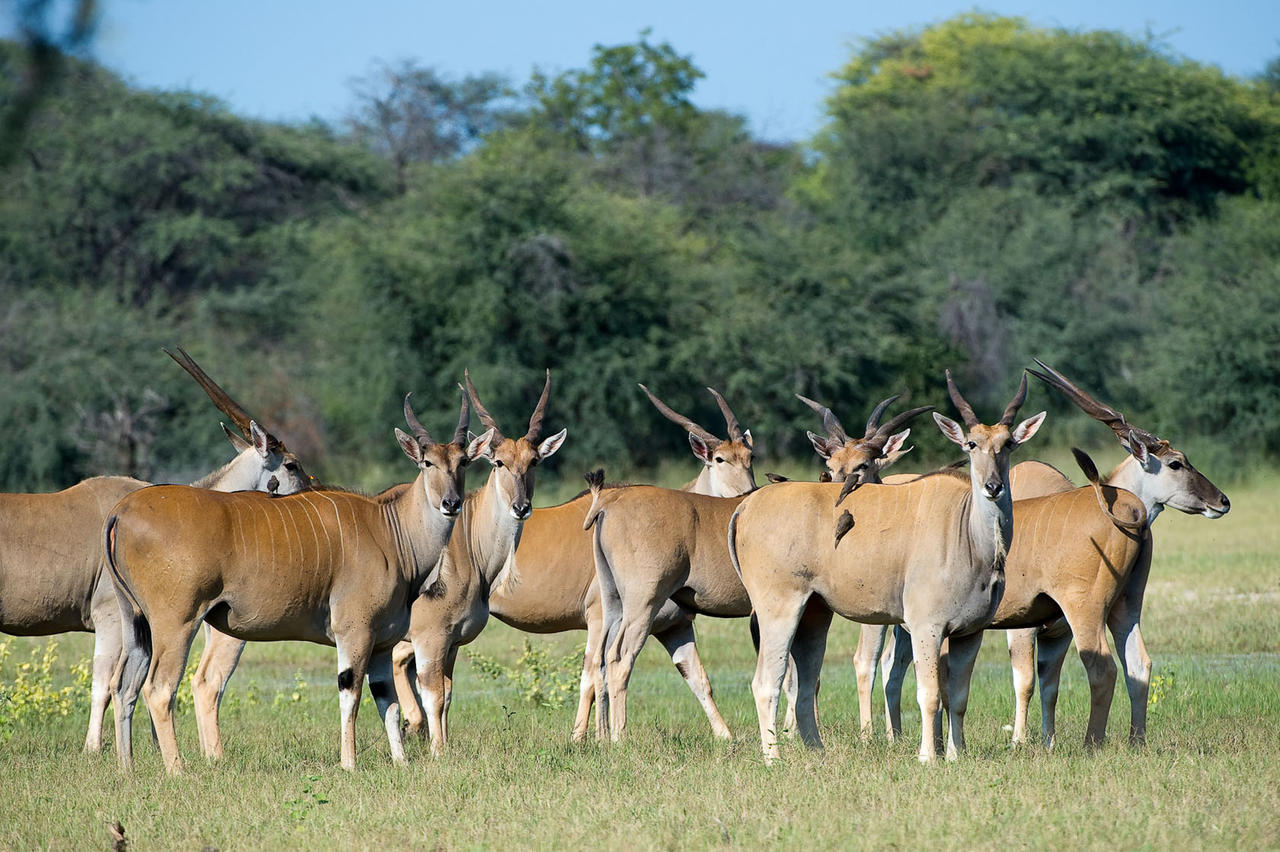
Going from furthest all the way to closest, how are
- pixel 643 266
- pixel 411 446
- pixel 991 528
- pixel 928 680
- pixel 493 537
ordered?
pixel 643 266
pixel 493 537
pixel 411 446
pixel 991 528
pixel 928 680

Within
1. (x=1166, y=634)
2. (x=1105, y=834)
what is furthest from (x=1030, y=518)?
(x=1166, y=634)

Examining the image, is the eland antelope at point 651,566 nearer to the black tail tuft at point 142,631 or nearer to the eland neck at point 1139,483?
the eland neck at point 1139,483

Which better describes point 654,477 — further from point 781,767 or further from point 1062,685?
point 781,767

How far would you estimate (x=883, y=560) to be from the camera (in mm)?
7570

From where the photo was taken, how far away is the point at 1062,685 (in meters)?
10.7

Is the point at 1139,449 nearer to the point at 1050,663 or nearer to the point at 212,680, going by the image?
the point at 1050,663

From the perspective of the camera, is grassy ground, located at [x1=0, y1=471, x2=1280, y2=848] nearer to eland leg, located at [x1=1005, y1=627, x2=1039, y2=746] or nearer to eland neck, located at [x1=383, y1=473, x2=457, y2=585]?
eland leg, located at [x1=1005, y1=627, x2=1039, y2=746]

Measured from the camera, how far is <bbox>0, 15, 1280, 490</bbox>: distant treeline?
26719mm

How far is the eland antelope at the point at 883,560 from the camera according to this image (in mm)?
7383

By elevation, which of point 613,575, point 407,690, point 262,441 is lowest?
point 407,690

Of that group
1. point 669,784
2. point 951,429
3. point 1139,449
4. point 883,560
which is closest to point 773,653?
point 883,560

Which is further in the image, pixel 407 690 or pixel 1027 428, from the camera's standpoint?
pixel 407 690

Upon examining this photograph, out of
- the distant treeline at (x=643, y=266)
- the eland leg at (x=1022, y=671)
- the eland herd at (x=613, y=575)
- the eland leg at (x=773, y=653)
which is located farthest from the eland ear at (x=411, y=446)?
the distant treeline at (x=643, y=266)

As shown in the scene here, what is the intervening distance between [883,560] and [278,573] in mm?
2915
